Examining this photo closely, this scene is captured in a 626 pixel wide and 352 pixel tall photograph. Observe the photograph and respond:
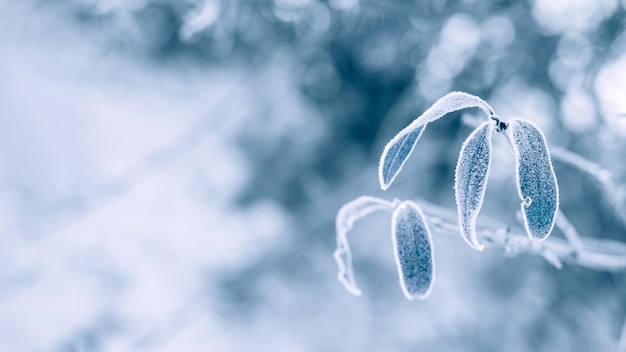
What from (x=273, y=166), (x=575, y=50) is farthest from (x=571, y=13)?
(x=273, y=166)

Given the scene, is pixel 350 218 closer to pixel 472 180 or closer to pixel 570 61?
pixel 472 180

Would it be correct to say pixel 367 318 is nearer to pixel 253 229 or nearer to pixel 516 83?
pixel 253 229

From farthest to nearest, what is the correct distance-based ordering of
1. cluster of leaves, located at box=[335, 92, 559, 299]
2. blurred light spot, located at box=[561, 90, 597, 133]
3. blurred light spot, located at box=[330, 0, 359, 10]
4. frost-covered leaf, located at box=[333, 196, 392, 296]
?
1. blurred light spot, located at box=[561, 90, 597, 133]
2. blurred light spot, located at box=[330, 0, 359, 10]
3. frost-covered leaf, located at box=[333, 196, 392, 296]
4. cluster of leaves, located at box=[335, 92, 559, 299]

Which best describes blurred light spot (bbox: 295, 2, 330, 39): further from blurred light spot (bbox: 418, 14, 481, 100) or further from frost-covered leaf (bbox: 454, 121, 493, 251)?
frost-covered leaf (bbox: 454, 121, 493, 251)

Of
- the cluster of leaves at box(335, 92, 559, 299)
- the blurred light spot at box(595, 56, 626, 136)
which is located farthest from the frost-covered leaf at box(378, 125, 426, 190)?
the blurred light spot at box(595, 56, 626, 136)

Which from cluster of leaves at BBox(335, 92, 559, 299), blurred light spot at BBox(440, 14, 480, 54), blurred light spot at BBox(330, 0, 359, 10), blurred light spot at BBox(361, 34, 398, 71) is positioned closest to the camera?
cluster of leaves at BBox(335, 92, 559, 299)

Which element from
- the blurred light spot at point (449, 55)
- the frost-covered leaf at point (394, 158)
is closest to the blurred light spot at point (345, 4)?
the blurred light spot at point (449, 55)
